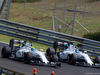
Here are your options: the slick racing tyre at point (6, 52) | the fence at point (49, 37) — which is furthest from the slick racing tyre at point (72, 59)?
the fence at point (49, 37)

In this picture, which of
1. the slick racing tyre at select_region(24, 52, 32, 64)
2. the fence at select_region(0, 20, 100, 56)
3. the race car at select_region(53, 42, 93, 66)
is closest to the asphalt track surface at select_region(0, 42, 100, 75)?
the slick racing tyre at select_region(24, 52, 32, 64)

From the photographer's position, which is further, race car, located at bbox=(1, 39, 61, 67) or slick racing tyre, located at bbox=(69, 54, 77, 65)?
slick racing tyre, located at bbox=(69, 54, 77, 65)

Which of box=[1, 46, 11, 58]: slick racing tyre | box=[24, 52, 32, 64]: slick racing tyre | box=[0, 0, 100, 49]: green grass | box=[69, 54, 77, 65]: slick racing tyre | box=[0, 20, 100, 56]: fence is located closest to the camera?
box=[24, 52, 32, 64]: slick racing tyre

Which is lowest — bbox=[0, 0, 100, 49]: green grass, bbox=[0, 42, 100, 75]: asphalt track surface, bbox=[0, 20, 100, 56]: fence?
bbox=[0, 42, 100, 75]: asphalt track surface

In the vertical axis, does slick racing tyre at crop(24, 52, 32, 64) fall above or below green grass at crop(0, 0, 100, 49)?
below

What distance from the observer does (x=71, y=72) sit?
1366 cm

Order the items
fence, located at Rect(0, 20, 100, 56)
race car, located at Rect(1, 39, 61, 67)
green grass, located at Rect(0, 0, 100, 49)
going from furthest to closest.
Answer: green grass, located at Rect(0, 0, 100, 49) < fence, located at Rect(0, 20, 100, 56) < race car, located at Rect(1, 39, 61, 67)

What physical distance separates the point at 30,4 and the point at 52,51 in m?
23.6

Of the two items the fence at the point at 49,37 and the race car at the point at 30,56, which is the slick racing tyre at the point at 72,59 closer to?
the race car at the point at 30,56

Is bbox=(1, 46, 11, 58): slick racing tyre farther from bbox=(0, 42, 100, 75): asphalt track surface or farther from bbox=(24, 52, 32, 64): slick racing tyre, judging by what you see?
bbox=(24, 52, 32, 64): slick racing tyre

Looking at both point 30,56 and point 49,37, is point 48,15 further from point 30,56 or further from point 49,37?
point 30,56

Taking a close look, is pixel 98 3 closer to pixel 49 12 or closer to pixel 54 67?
pixel 49 12

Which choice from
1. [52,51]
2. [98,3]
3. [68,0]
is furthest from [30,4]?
[52,51]

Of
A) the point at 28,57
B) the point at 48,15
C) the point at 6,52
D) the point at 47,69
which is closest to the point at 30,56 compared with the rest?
the point at 28,57
